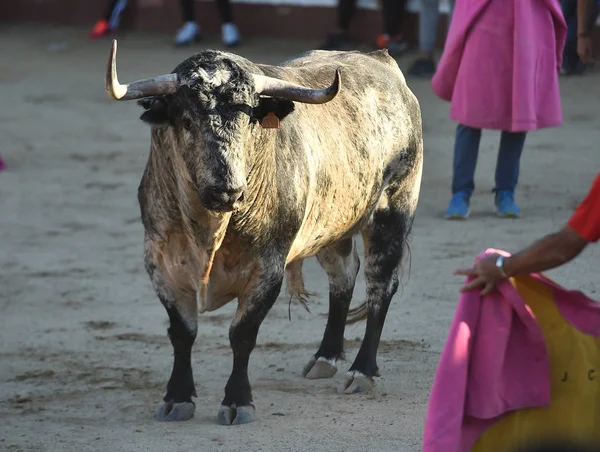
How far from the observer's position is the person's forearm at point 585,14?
7820 mm

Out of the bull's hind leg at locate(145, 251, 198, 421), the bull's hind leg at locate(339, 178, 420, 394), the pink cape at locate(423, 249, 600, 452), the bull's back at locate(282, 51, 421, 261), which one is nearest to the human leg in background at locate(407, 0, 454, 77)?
the bull's back at locate(282, 51, 421, 261)

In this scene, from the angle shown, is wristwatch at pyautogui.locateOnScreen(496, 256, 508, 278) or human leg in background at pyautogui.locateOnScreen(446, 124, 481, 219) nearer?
wristwatch at pyautogui.locateOnScreen(496, 256, 508, 278)

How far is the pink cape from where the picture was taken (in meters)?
3.82

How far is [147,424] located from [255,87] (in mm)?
1458

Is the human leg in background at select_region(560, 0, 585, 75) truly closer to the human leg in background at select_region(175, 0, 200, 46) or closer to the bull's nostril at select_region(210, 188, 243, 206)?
the human leg in background at select_region(175, 0, 200, 46)

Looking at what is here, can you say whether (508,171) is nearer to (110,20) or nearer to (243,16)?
(243,16)

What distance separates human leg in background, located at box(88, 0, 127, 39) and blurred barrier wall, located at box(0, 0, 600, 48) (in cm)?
19

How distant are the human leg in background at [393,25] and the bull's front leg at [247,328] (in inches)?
322

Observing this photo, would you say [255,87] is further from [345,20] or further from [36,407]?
[345,20]

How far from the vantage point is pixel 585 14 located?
25.8ft

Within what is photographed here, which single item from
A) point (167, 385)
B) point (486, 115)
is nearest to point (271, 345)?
point (167, 385)

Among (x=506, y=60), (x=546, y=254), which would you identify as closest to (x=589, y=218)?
(x=546, y=254)

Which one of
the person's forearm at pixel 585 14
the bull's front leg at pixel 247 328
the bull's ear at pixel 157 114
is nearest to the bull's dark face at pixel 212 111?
the bull's ear at pixel 157 114

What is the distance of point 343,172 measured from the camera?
5.95m
